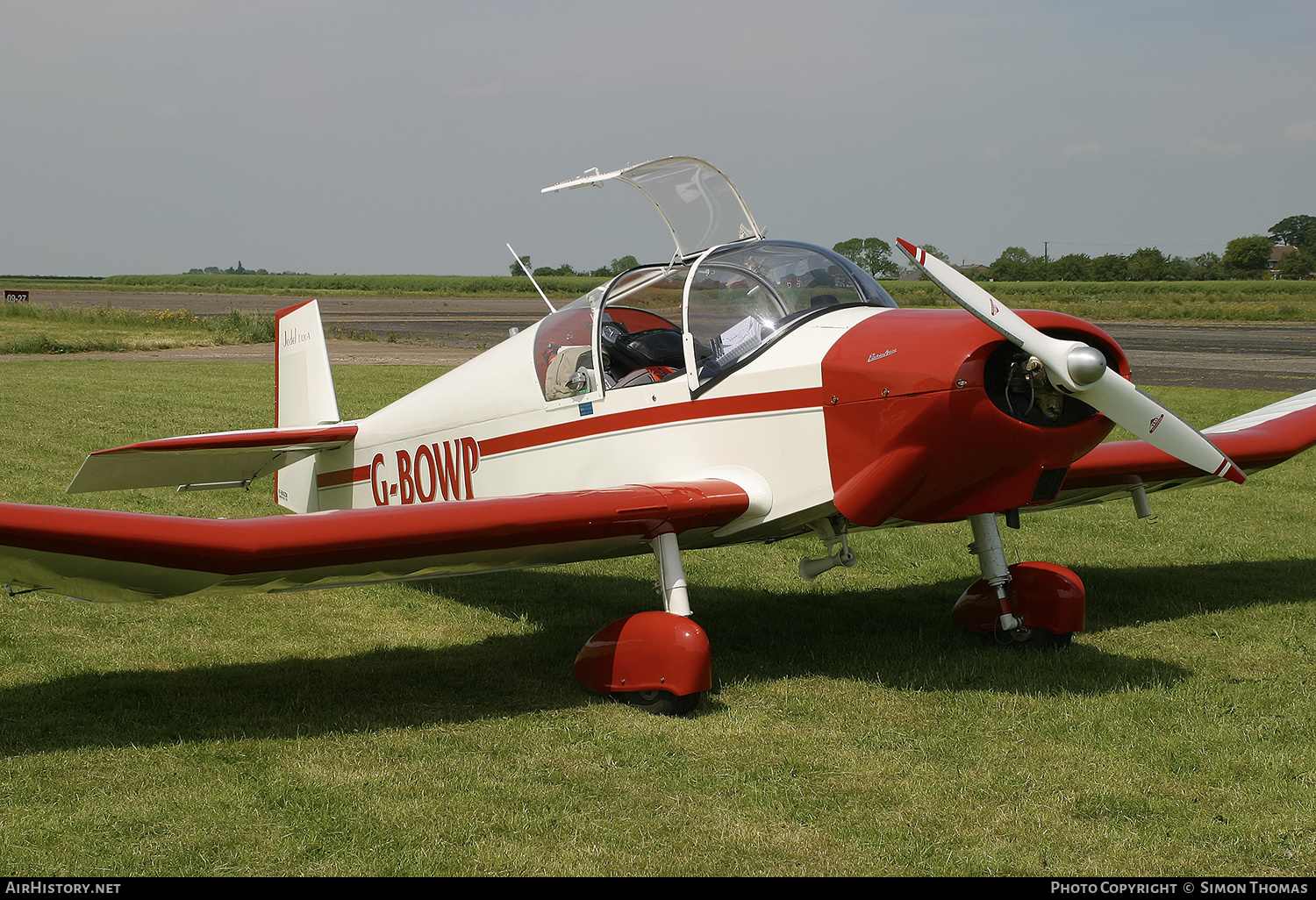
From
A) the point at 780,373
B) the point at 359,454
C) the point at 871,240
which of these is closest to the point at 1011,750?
the point at 780,373

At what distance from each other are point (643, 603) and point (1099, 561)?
3855 mm

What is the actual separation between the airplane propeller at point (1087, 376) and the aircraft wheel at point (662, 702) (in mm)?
2252

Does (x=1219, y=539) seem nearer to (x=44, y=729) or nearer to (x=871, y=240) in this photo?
(x=871, y=240)

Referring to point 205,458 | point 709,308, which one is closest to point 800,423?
point 709,308

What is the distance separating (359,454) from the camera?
7.68m

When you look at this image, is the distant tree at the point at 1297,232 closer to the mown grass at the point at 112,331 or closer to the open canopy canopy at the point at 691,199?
the mown grass at the point at 112,331

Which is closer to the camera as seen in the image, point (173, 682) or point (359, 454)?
point (173, 682)

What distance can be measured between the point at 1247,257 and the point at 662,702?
114325mm

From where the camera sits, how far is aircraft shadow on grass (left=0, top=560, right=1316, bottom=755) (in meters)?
5.19

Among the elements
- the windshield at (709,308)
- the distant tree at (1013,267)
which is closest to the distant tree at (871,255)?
the windshield at (709,308)

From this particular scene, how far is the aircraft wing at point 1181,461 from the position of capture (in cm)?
702

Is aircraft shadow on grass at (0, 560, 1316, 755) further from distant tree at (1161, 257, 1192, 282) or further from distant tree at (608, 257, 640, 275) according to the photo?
distant tree at (1161, 257, 1192, 282)

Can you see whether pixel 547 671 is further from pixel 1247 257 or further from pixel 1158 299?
pixel 1247 257

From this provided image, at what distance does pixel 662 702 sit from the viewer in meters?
5.31
